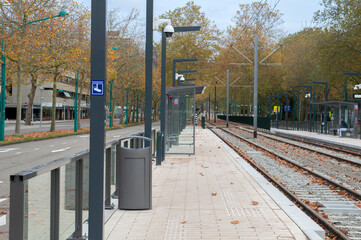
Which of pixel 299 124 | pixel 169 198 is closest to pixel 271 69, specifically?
pixel 299 124

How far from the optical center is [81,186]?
206 inches

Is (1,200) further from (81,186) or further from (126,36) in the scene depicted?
(126,36)

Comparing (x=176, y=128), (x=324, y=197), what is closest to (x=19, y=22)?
(x=176, y=128)

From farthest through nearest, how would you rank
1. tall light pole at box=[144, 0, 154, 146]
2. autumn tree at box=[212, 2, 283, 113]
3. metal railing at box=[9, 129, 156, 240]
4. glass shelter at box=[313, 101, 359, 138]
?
1. autumn tree at box=[212, 2, 283, 113]
2. glass shelter at box=[313, 101, 359, 138]
3. tall light pole at box=[144, 0, 154, 146]
4. metal railing at box=[9, 129, 156, 240]

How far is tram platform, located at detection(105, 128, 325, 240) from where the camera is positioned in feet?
19.5

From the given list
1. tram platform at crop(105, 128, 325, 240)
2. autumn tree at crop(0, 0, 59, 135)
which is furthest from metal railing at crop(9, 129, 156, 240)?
autumn tree at crop(0, 0, 59, 135)

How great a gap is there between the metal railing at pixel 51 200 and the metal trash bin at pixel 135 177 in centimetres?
178

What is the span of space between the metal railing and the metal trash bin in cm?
178

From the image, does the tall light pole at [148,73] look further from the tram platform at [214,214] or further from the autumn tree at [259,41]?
the autumn tree at [259,41]

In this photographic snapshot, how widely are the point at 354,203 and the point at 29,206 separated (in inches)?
276

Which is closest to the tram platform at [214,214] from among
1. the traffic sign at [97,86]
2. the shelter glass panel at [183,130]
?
the traffic sign at [97,86]

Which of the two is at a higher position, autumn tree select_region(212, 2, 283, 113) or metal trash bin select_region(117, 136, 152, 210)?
autumn tree select_region(212, 2, 283, 113)

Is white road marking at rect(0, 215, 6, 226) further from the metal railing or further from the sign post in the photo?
the sign post

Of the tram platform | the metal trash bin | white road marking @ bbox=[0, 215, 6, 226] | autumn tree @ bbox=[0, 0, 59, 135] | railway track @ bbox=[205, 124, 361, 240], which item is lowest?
railway track @ bbox=[205, 124, 361, 240]
